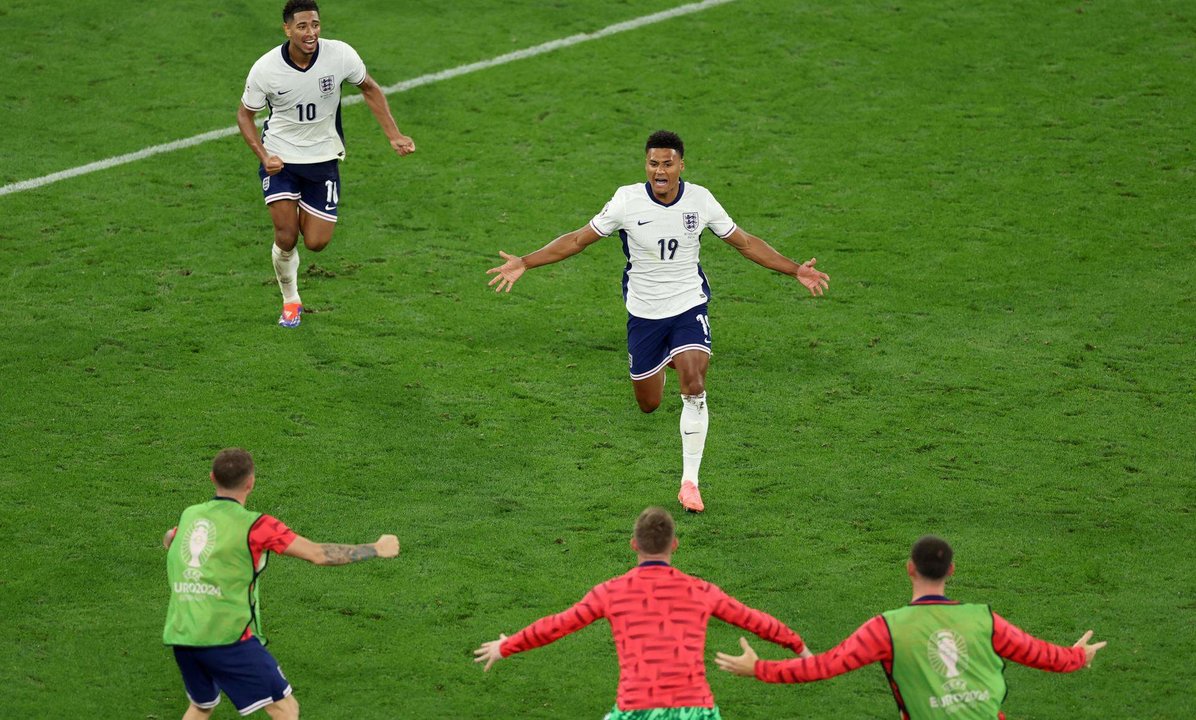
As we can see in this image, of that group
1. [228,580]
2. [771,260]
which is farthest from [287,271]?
[228,580]

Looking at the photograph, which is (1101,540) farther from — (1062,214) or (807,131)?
(807,131)

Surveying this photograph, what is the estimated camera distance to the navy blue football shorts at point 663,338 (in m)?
10.8

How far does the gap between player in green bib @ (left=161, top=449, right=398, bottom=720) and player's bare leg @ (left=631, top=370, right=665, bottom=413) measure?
4094mm

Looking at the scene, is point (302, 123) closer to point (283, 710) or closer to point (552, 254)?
point (552, 254)

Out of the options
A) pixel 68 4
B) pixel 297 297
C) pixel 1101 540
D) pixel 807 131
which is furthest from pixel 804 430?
pixel 68 4

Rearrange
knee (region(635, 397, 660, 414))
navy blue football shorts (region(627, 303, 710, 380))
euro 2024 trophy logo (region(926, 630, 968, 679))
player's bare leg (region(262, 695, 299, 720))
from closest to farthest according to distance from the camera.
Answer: euro 2024 trophy logo (region(926, 630, 968, 679)) < player's bare leg (region(262, 695, 299, 720)) < navy blue football shorts (region(627, 303, 710, 380)) < knee (region(635, 397, 660, 414))

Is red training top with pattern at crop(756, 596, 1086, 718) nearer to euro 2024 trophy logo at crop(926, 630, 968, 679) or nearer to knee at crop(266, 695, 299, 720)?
euro 2024 trophy logo at crop(926, 630, 968, 679)

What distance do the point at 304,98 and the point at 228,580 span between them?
20.8 ft

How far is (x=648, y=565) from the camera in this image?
7.13 m

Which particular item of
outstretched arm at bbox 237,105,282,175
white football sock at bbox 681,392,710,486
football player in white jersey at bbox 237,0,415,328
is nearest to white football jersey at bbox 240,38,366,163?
football player in white jersey at bbox 237,0,415,328

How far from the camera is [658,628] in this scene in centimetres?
698

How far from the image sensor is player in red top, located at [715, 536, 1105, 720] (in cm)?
678

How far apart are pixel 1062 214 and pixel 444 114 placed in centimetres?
685

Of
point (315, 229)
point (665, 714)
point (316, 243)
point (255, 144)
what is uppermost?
point (255, 144)
